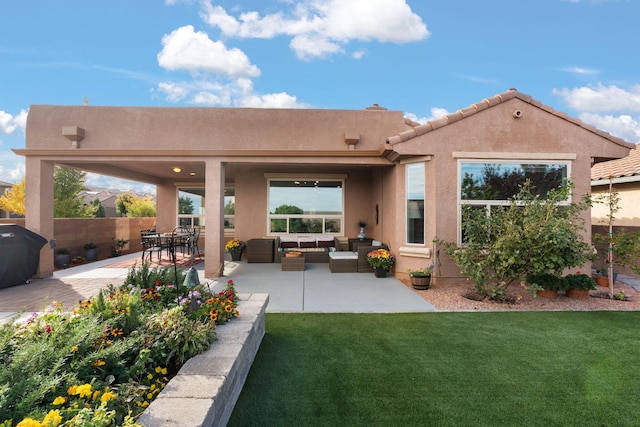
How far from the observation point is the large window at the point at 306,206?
12164mm

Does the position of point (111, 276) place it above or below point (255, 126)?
below

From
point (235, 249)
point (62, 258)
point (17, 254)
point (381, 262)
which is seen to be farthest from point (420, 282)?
point (62, 258)

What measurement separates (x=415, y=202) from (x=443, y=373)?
533cm

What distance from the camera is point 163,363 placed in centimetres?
286

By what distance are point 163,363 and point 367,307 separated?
164 inches

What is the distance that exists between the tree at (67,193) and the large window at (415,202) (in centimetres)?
1544

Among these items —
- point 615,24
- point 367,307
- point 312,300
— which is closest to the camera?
point 367,307

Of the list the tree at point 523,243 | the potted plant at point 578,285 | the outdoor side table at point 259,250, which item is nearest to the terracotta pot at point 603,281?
the potted plant at point 578,285

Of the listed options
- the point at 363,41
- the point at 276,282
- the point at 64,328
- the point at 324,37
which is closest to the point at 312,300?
the point at 276,282

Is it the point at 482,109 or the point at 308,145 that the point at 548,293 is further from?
the point at 308,145

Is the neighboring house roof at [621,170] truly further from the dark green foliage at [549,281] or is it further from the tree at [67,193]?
the tree at [67,193]

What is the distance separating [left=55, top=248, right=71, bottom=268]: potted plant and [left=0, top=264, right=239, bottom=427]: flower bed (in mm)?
9003

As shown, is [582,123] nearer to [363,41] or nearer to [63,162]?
[363,41]

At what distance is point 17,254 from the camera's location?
7.63 metres
